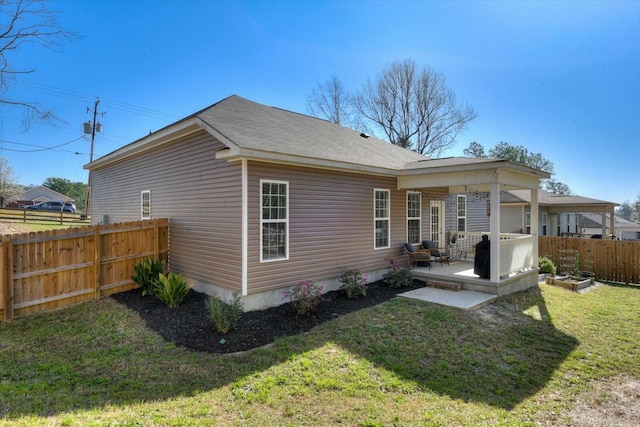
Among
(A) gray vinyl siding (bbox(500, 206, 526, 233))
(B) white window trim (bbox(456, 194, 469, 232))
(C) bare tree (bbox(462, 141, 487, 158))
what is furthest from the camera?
(C) bare tree (bbox(462, 141, 487, 158))

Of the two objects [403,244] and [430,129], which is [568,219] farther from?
Result: [403,244]

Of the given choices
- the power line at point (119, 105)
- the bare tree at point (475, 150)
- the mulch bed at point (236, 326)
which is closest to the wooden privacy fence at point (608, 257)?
the mulch bed at point (236, 326)

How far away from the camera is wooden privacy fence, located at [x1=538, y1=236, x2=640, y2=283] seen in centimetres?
1102

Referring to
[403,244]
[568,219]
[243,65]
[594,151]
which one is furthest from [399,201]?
[594,151]

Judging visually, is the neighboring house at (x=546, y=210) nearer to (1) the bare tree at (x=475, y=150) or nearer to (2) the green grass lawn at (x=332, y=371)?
(1) the bare tree at (x=475, y=150)

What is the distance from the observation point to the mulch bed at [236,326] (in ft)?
16.9

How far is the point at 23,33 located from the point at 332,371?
965 cm

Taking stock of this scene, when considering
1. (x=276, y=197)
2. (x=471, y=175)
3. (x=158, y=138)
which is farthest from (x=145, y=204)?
(x=471, y=175)

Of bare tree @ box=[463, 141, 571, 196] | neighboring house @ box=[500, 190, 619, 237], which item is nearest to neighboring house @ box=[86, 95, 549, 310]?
neighboring house @ box=[500, 190, 619, 237]

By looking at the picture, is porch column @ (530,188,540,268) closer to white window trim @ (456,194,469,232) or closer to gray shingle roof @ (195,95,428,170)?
white window trim @ (456,194,469,232)

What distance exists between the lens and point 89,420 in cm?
297

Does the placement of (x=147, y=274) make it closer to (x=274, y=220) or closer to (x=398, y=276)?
(x=274, y=220)

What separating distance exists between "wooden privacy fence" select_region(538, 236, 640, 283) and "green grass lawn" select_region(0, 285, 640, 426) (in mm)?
6356

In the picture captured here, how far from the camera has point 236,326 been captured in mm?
5676
